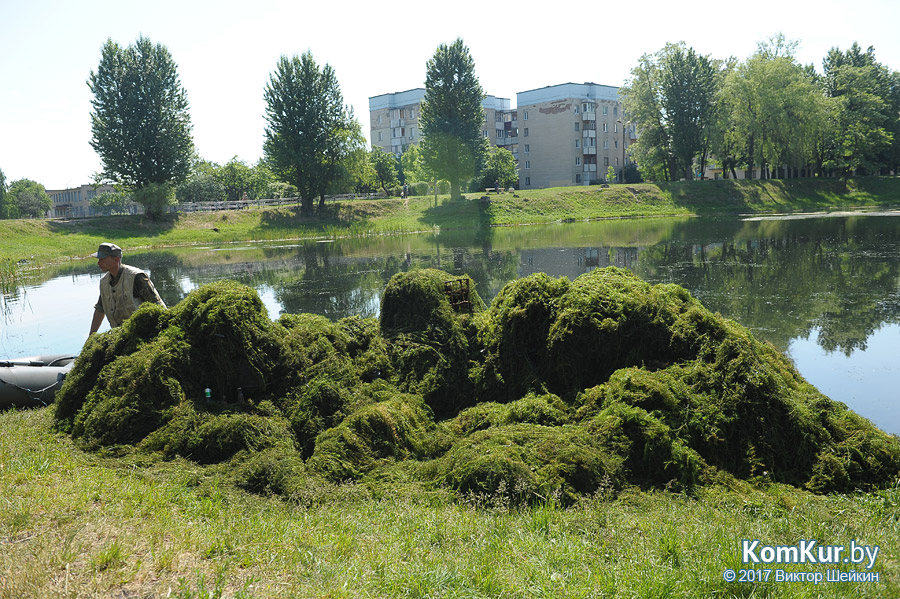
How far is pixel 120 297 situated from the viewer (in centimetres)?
848

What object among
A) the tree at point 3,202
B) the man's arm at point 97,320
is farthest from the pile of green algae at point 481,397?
the tree at point 3,202

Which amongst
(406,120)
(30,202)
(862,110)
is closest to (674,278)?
(862,110)

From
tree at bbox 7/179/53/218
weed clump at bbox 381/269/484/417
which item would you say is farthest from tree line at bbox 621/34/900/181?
tree at bbox 7/179/53/218

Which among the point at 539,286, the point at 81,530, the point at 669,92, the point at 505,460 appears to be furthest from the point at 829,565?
the point at 669,92

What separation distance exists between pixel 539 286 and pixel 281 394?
11.8 ft

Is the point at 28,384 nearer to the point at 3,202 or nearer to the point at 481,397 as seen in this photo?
the point at 481,397

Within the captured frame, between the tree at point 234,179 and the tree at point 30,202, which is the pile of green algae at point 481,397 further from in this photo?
the tree at point 30,202

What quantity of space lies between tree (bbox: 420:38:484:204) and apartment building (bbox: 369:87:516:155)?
38.6 m

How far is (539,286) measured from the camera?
8.18 metres

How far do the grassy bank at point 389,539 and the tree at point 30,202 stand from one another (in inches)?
4220

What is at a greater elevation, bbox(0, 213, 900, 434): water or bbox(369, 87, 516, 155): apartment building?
bbox(369, 87, 516, 155): apartment building

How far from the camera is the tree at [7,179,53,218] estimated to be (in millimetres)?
104188

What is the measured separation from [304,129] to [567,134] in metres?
45.1

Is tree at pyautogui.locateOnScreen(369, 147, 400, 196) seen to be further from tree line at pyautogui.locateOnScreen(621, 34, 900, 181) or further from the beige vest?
the beige vest
